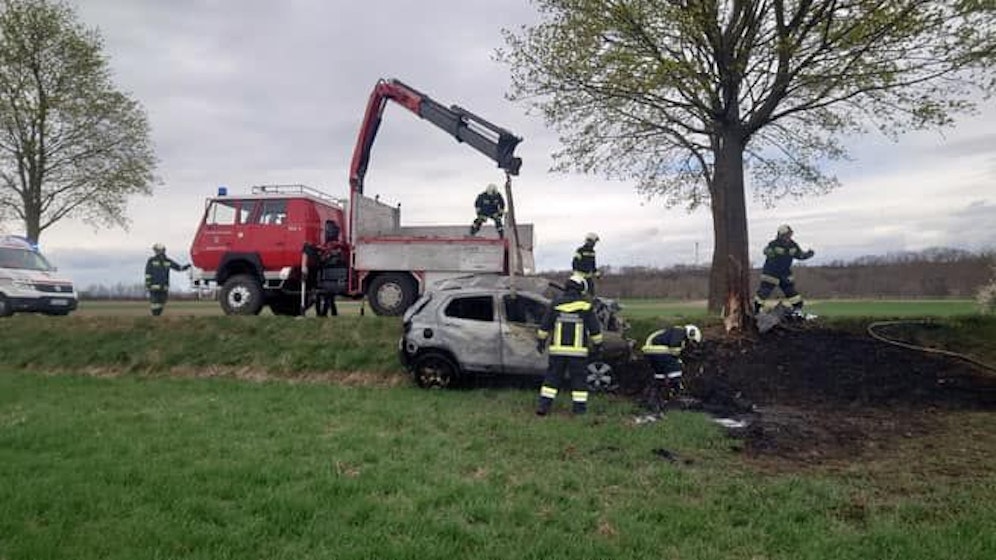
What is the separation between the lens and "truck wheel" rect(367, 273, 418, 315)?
12.5 m

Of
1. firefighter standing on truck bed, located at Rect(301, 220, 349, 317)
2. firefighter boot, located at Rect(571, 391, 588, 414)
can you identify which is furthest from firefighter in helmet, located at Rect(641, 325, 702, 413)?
firefighter standing on truck bed, located at Rect(301, 220, 349, 317)

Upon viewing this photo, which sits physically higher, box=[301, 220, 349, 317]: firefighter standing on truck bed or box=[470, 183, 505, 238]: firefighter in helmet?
box=[470, 183, 505, 238]: firefighter in helmet

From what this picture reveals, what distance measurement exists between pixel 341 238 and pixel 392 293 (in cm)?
184

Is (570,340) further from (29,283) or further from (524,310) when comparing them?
(29,283)

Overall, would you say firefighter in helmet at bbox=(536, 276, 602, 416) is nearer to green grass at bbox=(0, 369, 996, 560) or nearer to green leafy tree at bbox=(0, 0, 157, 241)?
green grass at bbox=(0, 369, 996, 560)

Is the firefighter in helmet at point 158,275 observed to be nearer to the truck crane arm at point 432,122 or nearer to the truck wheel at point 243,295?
the truck wheel at point 243,295

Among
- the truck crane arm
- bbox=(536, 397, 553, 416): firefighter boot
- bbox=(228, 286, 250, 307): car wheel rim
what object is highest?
the truck crane arm

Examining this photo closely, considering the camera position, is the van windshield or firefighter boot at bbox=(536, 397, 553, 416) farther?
the van windshield

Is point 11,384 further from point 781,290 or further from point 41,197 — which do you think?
point 41,197

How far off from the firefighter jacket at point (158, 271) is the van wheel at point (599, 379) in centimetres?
928

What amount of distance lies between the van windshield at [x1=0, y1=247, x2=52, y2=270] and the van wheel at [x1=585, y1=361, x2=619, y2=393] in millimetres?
14163

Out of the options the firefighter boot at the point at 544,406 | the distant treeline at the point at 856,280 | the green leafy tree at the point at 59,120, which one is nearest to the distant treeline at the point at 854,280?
the distant treeline at the point at 856,280

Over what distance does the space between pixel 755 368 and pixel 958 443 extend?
3.07 metres

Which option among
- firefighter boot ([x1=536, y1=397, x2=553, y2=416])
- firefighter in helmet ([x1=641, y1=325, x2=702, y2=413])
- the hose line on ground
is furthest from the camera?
the hose line on ground
